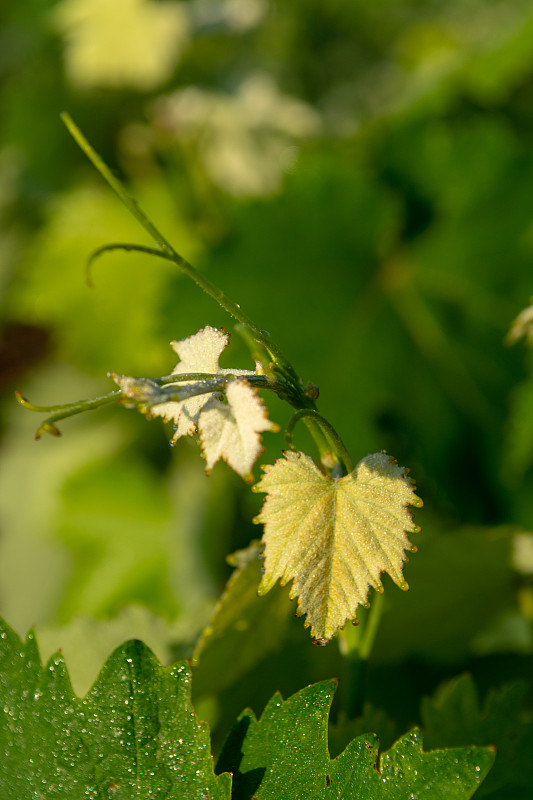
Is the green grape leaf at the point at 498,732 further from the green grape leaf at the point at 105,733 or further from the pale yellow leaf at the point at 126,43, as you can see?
the pale yellow leaf at the point at 126,43

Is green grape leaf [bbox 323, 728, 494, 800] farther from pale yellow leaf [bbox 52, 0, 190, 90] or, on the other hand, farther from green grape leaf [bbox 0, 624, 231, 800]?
pale yellow leaf [bbox 52, 0, 190, 90]

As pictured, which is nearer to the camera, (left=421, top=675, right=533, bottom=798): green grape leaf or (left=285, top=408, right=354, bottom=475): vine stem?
(left=285, top=408, right=354, bottom=475): vine stem

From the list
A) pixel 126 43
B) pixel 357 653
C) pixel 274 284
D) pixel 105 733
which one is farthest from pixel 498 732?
pixel 126 43

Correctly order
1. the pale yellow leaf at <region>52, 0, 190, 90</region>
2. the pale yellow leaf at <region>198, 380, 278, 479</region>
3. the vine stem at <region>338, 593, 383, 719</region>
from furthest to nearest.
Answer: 1. the pale yellow leaf at <region>52, 0, 190, 90</region>
2. the vine stem at <region>338, 593, 383, 719</region>
3. the pale yellow leaf at <region>198, 380, 278, 479</region>

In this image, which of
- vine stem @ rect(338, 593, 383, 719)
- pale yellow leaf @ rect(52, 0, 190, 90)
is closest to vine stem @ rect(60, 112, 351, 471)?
vine stem @ rect(338, 593, 383, 719)

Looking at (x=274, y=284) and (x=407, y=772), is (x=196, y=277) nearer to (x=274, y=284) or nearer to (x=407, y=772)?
(x=407, y=772)

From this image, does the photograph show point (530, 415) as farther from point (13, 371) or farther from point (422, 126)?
point (13, 371)

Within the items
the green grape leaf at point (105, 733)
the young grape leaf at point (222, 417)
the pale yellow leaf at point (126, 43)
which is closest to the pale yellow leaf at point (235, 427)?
the young grape leaf at point (222, 417)
